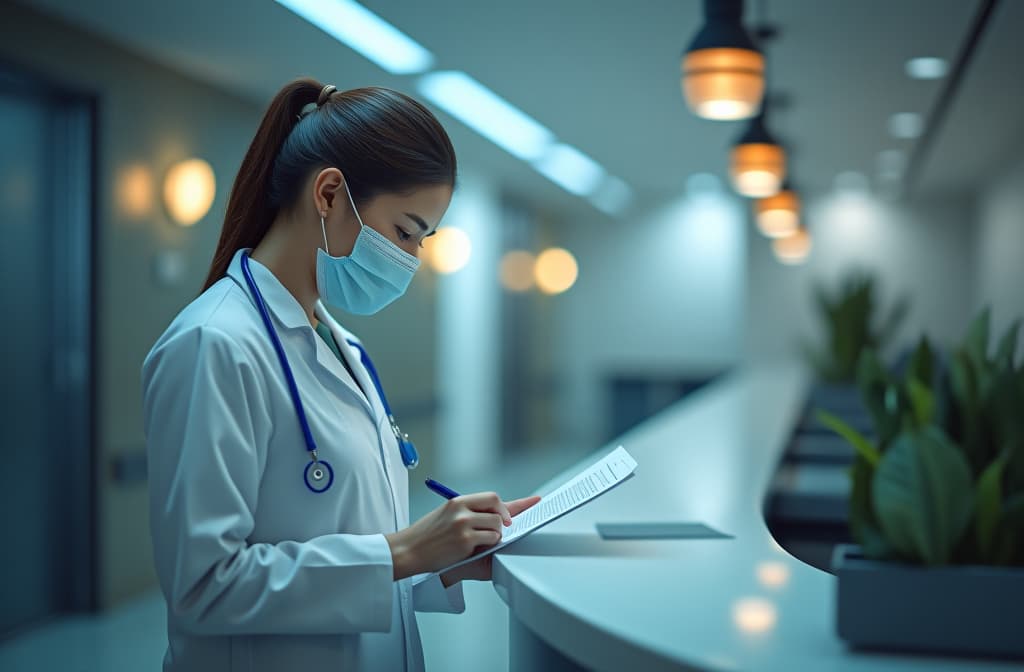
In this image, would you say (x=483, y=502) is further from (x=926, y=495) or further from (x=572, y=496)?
(x=926, y=495)

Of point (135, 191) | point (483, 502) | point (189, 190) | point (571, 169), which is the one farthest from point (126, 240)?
point (571, 169)

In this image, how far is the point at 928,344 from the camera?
1248 mm

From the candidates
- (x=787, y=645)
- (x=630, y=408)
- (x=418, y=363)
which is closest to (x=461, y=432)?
(x=418, y=363)

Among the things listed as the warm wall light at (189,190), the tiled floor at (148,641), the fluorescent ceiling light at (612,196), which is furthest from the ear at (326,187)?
the fluorescent ceiling light at (612,196)

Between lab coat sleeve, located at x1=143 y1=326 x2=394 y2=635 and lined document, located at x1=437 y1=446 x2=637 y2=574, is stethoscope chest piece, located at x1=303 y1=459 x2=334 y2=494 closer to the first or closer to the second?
lab coat sleeve, located at x1=143 y1=326 x2=394 y2=635

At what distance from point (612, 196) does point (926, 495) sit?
9.62m

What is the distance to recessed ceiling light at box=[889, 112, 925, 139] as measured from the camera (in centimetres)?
604

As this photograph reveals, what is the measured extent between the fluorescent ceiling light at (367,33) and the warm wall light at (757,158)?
149cm

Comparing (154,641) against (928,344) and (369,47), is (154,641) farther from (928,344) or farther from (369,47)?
(369,47)

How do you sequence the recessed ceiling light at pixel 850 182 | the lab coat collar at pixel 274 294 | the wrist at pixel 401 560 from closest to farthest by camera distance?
the wrist at pixel 401 560
the lab coat collar at pixel 274 294
the recessed ceiling light at pixel 850 182

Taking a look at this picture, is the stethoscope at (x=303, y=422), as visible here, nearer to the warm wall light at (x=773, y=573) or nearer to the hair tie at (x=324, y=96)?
the hair tie at (x=324, y=96)

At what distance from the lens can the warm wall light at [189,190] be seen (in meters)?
4.48

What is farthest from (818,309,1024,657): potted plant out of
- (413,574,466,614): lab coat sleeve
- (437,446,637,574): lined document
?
(413,574,466,614): lab coat sleeve

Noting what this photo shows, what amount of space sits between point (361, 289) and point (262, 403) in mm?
302
